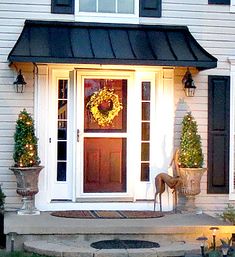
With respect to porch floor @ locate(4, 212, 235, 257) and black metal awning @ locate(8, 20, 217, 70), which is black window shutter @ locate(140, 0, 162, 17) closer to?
black metal awning @ locate(8, 20, 217, 70)

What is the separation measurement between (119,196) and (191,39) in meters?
2.63

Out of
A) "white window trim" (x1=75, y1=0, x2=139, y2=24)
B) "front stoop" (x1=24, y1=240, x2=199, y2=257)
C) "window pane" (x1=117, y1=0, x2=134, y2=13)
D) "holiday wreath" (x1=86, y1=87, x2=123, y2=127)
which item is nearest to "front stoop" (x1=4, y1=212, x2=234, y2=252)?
"front stoop" (x1=24, y1=240, x2=199, y2=257)

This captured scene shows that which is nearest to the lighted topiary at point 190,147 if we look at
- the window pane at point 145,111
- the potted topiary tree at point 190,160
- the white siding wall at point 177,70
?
the potted topiary tree at point 190,160

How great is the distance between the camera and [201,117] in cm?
1015

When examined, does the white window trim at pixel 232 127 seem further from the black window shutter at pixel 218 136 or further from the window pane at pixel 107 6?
the window pane at pixel 107 6

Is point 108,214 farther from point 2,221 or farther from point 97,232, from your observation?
point 2,221

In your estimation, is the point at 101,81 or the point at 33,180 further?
the point at 101,81

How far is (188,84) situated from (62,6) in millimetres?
2243

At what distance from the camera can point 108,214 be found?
941cm

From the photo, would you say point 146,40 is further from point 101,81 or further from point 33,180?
point 33,180

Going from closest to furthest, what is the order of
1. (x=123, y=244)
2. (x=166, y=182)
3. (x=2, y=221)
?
(x=123, y=244)
(x=2, y=221)
(x=166, y=182)

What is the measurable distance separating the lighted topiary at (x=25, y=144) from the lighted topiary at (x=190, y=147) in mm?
2154

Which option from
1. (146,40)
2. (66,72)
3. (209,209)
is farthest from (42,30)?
(209,209)

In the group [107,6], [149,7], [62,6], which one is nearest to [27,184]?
[62,6]
